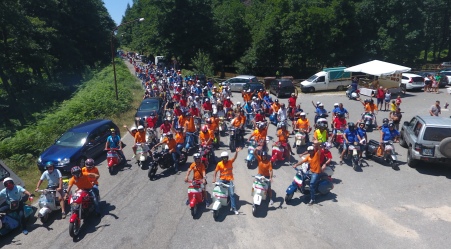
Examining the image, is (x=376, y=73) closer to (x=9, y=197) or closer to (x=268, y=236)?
(x=268, y=236)

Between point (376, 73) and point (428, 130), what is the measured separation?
16960mm

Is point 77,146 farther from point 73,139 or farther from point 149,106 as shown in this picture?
point 149,106

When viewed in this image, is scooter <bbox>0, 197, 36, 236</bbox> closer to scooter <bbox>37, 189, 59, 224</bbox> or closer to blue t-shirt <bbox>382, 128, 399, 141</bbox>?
scooter <bbox>37, 189, 59, 224</bbox>

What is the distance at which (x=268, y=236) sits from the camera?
8.61 m

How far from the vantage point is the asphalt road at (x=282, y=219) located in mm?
8453

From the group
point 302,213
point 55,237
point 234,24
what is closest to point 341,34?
point 234,24

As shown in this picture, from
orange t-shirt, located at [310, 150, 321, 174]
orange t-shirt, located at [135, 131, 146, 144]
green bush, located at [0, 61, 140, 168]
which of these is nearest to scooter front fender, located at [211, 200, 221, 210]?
orange t-shirt, located at [310, 150, 321, 174]

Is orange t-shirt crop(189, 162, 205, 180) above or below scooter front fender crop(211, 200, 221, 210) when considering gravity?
above

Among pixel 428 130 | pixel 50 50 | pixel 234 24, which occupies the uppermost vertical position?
pixel 234 24

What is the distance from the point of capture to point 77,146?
1425cm

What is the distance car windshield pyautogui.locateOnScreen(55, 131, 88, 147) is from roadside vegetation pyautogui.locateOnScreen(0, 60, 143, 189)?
1569 millimetres

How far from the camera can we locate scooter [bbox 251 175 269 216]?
9508 millimetres

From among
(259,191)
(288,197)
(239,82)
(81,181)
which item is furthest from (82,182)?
(239,82)

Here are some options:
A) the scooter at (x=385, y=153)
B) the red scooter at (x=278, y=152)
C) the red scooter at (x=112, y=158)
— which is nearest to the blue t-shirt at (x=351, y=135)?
the scooter at (x=385, y=153)
